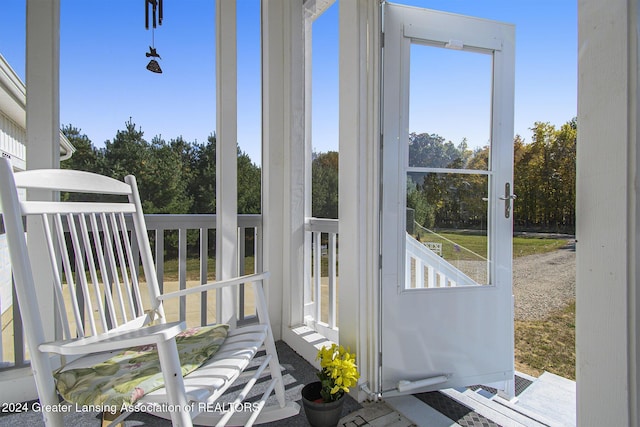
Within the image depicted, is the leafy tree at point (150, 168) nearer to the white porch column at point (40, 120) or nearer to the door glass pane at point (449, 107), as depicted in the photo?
the white porch column at point (40, 120)

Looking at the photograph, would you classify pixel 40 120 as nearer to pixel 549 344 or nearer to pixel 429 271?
pixel 429 271

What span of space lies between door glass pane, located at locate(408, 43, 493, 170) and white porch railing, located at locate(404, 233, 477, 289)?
43 cm

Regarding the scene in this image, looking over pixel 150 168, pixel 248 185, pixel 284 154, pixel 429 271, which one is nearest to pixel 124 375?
pixel 429 271

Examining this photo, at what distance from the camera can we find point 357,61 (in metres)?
1.76

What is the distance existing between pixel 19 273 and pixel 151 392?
1.59ft

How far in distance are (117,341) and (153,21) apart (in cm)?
203

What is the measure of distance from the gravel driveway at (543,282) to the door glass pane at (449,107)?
1.81 feet

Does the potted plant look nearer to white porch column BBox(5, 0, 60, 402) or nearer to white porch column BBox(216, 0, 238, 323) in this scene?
white porch column BBox(216, 0, 238, 323)

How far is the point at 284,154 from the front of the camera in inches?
99.6

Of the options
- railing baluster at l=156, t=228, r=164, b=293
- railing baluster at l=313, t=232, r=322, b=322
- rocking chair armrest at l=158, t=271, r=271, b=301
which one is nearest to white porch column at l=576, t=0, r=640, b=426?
rocking chair armrest at l=158, t=271, r=271, b=301

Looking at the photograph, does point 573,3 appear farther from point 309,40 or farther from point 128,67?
point 128,67

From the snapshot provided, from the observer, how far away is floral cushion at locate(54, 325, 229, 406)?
3.24 feet

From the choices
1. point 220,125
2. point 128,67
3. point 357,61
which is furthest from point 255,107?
point 357,61

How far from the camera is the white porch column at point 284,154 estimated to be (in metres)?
2.47
